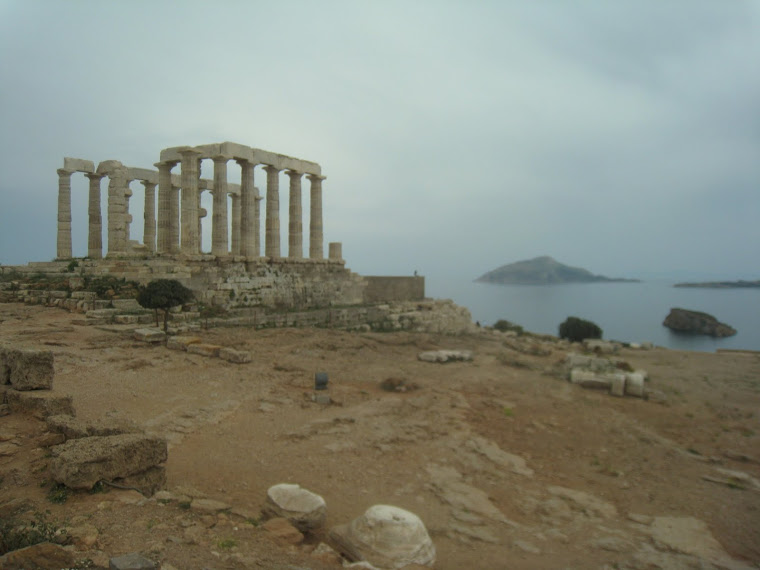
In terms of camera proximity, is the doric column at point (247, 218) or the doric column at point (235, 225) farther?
the doric column at point (235, 225)

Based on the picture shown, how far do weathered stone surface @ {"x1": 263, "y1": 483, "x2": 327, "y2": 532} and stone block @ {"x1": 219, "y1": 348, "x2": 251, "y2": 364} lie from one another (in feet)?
24.2

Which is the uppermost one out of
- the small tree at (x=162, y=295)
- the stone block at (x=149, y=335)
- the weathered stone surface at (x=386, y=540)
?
the small tree at (x=162, y=295)

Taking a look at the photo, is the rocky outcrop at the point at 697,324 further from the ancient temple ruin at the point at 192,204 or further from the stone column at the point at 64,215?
the stone column at the point at 64,215

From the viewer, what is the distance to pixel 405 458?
8.49m

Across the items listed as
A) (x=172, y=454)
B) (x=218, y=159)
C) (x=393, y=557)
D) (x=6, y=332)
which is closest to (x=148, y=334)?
(x=6, y=332)

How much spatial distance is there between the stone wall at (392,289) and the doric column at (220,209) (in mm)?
8210

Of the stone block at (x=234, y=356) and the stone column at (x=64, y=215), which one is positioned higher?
the stone column at (x=64, y=215)

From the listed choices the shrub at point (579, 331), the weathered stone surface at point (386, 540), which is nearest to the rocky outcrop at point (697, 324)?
the shrub at point (579, 331)

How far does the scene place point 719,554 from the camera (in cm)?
649

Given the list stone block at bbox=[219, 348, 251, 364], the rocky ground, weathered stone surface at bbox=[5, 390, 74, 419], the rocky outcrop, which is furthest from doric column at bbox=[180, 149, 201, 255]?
the rocky outcrop

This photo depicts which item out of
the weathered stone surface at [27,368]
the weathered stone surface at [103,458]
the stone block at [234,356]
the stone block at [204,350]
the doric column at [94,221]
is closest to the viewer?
the weathered stone surface at [103,458]

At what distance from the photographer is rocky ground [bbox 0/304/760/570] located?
493cm

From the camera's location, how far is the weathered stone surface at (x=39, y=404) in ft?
21.9

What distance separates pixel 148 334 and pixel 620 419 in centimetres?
1203
